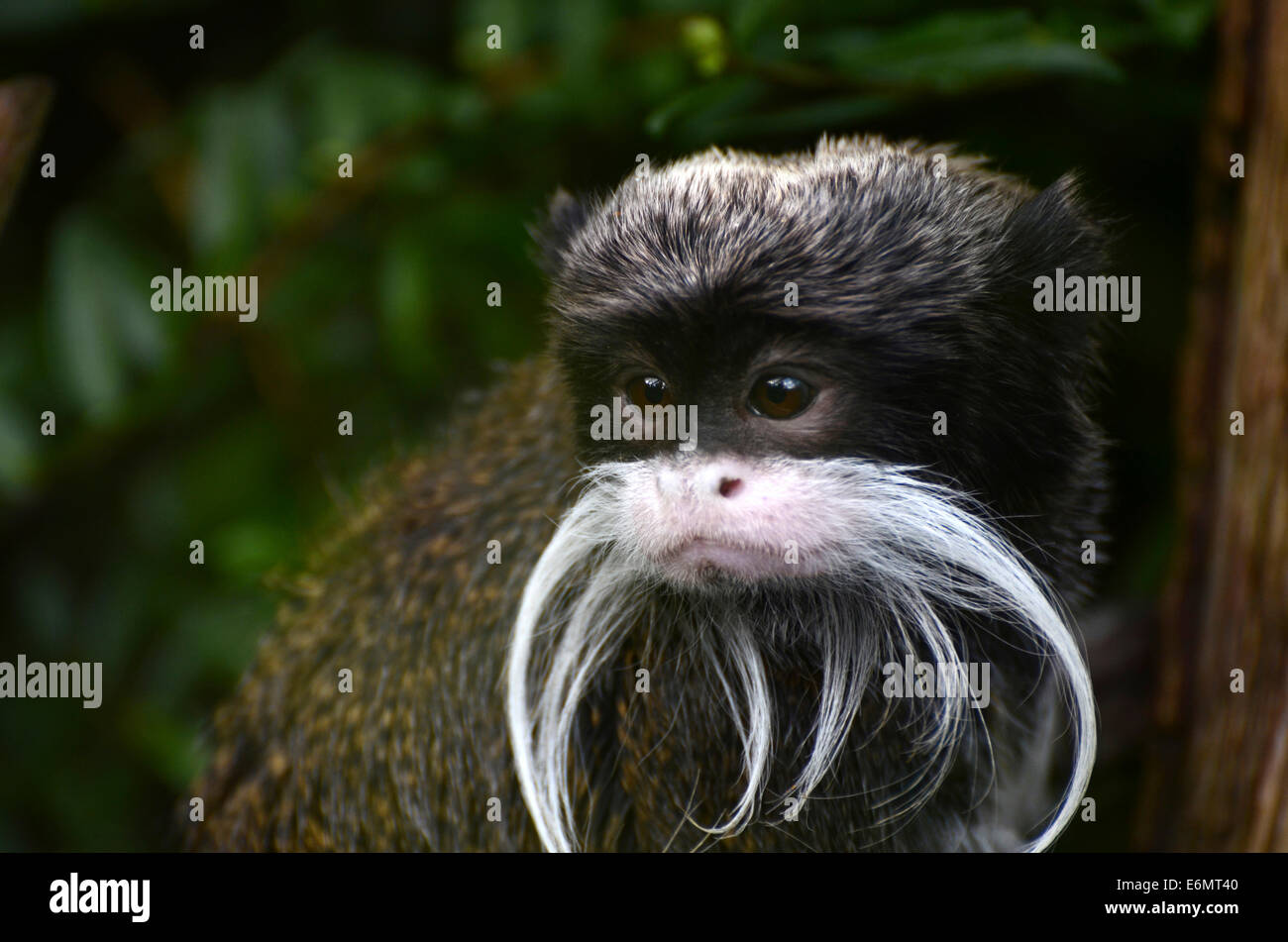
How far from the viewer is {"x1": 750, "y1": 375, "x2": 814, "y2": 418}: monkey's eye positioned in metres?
1.43

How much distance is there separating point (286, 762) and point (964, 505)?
44.9 inches

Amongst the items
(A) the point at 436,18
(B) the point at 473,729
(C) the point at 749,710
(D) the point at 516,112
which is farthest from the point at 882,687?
(A) the point at 436,18

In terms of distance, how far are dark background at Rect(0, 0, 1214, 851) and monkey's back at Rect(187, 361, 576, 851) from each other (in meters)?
0.33

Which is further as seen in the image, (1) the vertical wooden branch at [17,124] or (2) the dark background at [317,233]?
(2) the dark background at [317,233]

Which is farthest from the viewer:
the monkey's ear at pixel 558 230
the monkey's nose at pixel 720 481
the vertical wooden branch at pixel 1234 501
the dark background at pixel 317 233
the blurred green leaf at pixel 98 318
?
the blurred green leaf at pixel 98 318

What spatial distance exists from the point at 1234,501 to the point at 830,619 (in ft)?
2.88

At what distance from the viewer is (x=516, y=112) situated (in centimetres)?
250

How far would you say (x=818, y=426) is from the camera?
144 centimetres

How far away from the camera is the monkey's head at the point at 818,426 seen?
4.70ft

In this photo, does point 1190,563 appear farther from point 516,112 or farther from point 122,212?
point 122,212
